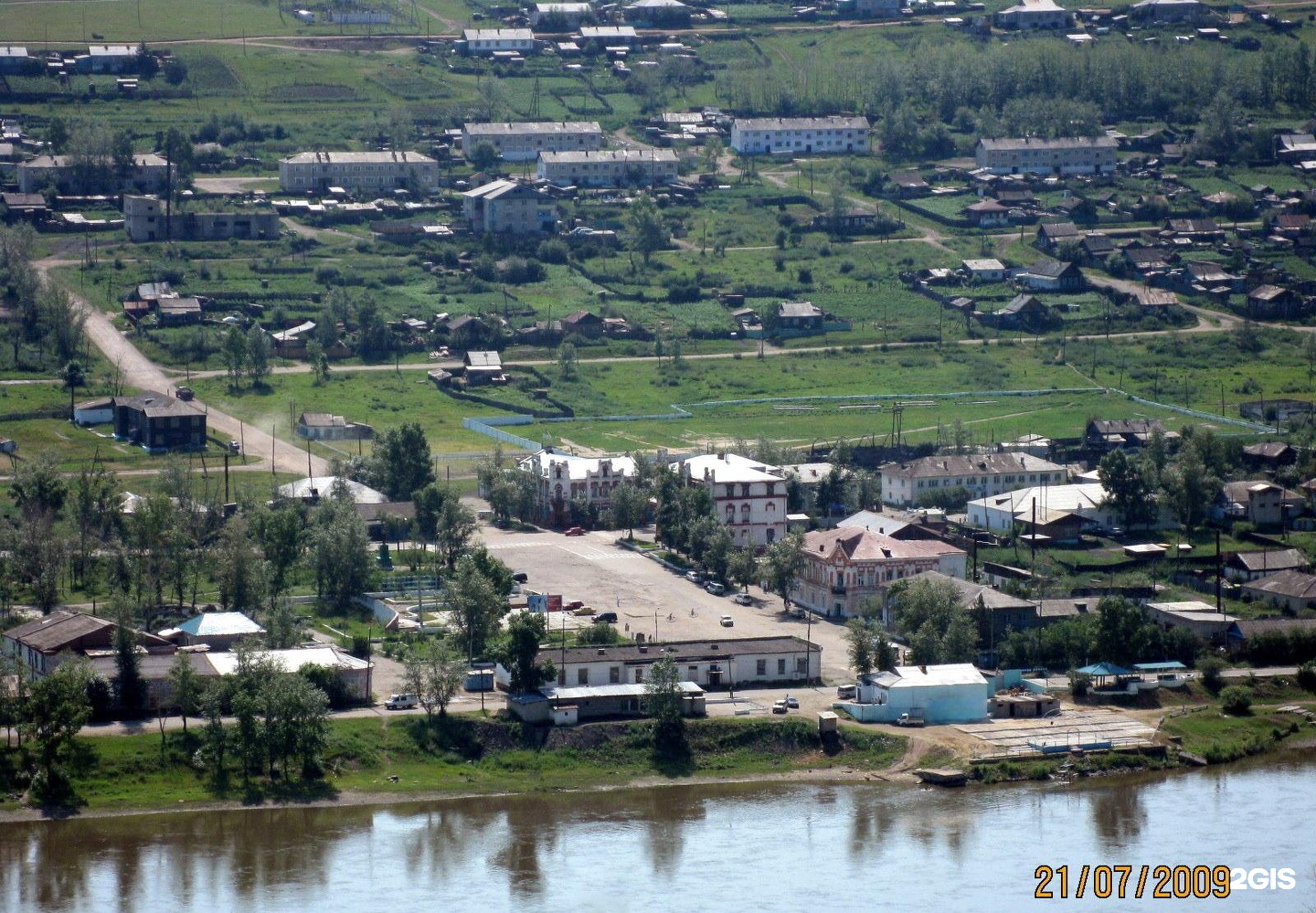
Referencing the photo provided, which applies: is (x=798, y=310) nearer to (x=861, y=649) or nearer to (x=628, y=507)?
(x=628, y=507)

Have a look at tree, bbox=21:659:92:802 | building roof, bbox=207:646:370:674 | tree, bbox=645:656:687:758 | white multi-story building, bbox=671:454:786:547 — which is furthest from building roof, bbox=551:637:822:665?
white multi-story building, bbox=671:454:786:547

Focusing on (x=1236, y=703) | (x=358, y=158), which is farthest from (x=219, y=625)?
(x=358, y=158)

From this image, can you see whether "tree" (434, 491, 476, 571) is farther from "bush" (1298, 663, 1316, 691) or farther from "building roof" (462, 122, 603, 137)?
"building roof" (462, 122, 603, 137)

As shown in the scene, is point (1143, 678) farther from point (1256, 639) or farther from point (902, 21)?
point (902, 21)

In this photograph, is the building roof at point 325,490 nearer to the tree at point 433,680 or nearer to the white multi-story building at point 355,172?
the tree at point 433,680

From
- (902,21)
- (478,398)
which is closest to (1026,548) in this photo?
(478,398)
